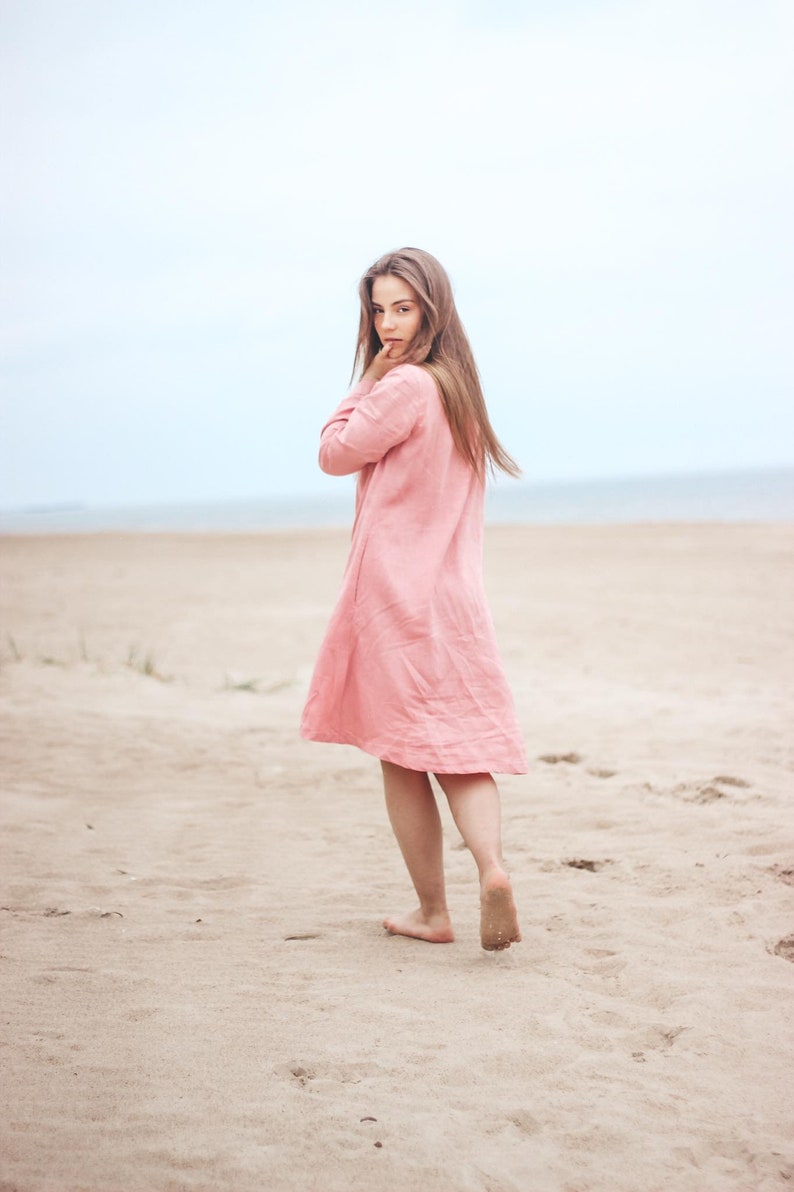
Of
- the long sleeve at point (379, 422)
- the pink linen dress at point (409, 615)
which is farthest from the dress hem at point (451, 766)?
the long sleeve at point (379, 422)

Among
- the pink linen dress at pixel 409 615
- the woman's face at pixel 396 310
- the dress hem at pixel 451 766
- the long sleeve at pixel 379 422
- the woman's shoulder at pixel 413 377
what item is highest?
the woman's face at pixel 396 310

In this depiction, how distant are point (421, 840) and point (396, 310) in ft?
4.47

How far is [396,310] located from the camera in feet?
8.86

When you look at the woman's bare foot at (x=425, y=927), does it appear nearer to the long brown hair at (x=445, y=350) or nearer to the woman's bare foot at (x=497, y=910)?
the woman's bare foot at (x=497, y=910)

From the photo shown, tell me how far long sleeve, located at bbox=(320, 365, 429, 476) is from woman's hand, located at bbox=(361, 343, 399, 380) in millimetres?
104

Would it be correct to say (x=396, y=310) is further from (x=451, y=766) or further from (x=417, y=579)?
(x=451, y=766)

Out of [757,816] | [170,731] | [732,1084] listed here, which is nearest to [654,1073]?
[732,1084]

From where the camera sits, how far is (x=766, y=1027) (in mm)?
2305

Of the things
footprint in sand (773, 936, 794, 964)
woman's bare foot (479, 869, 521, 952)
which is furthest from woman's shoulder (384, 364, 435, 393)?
footprint in sand (773, 936, 794, 964)

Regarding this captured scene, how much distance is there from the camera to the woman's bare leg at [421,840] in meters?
2.77

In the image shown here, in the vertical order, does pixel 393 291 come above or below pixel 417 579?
above

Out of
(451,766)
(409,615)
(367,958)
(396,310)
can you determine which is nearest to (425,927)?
(367,958)

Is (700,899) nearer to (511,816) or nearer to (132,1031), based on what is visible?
(511,816)

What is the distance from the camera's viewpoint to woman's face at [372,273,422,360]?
2.69 m
